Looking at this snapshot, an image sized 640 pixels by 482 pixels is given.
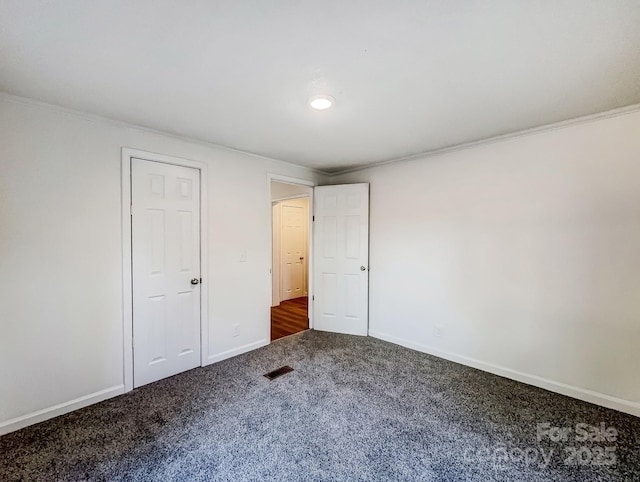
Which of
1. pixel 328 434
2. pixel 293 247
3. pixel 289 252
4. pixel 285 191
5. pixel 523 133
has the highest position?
pixel 523 133

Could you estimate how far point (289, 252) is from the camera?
613cm

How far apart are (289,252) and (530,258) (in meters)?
4.31

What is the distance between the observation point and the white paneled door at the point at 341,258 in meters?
3.93

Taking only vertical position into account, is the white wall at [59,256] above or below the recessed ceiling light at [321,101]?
below

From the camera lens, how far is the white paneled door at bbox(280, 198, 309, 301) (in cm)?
602

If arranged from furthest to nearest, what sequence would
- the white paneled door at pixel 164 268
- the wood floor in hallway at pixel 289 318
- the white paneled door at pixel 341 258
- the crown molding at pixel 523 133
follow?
1. the wood floor in hallway at pixel 289 318
2. the white paneled door at pixel 341 258
3. the white paneled door at pixel 164 268
4. the crown molding at pixel 523 133

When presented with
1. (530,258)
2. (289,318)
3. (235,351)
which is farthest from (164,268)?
(530,258)

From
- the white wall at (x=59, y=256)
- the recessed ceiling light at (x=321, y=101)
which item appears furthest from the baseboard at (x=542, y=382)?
the white wall at (x=59, y=256)

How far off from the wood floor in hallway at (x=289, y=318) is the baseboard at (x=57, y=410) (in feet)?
5.88

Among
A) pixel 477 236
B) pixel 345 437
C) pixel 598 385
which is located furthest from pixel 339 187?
pixel 598 385

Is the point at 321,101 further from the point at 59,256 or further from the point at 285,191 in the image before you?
the point at 285,191

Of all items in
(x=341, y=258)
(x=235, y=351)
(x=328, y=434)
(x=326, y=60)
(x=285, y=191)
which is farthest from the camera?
(x=285, y=191)

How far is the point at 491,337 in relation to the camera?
2902 mm

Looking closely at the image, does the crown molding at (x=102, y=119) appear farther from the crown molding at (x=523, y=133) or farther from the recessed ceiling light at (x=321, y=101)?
the crown molding at (x=523, y=133)
